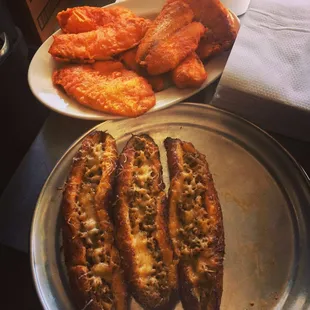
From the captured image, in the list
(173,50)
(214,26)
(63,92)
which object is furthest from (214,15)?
(63,92)

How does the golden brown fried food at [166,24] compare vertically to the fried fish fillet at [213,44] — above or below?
above

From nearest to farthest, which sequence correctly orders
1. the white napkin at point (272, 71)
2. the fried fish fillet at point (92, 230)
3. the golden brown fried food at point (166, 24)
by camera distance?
the fried fish fillet at point (92, 230) < the white napkin at point (272, 71) < the golden brown fried food at point (166, 24)

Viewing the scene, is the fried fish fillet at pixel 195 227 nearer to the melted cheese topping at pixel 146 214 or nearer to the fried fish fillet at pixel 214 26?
the melted cheese topping at pixel 146 214

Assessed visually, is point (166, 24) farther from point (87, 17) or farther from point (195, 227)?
point (195, 227)

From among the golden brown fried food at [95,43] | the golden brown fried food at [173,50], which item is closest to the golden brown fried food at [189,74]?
the golden brown fried food at [173,50]

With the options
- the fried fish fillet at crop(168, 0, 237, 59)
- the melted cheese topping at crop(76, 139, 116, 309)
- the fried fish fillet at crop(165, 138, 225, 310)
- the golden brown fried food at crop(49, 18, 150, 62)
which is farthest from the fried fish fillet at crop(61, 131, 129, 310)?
the fried fish fillet at crop(168, 0, 237, 59)

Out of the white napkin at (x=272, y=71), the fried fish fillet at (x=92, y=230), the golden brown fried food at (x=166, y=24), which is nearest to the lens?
the fried fish fillet at (x=92, y=230)

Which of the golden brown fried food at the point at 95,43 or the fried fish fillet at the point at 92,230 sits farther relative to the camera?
the golden brown fried food at the point at 95,43
